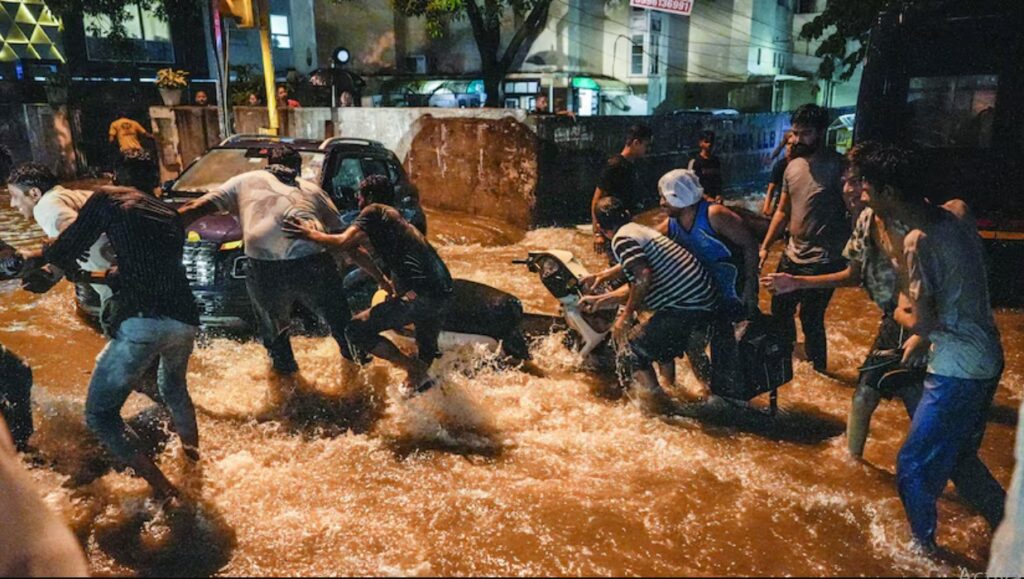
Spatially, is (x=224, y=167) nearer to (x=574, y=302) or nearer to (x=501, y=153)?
(x=574, y=302)

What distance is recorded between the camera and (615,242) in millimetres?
4719

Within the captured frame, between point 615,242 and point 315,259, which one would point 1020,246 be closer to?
point 615,242

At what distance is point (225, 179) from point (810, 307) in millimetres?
6260

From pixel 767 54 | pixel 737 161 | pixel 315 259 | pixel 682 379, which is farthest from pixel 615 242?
pixel 767 54

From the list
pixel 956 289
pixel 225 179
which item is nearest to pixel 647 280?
pixel 956 289

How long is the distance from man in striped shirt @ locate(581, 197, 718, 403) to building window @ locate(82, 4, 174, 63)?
24.1 metres

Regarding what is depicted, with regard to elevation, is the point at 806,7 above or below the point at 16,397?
above

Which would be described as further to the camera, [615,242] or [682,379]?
[682,379]

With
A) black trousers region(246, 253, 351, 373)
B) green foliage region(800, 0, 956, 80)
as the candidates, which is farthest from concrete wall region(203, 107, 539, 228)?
black trousers region(246, 253, 351, 373)

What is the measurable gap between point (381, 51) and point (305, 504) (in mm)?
26743

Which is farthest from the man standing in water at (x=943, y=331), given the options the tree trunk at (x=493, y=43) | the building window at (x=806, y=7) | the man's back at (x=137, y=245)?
the building window at (x=806, y=7)

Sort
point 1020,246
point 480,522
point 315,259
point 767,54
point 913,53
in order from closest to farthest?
1. point 480,522
2. point 315,259
3. point 1020,246
4. point 913,53
5. point 767,54

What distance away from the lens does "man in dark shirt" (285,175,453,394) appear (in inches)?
193

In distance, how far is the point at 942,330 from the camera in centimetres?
309
